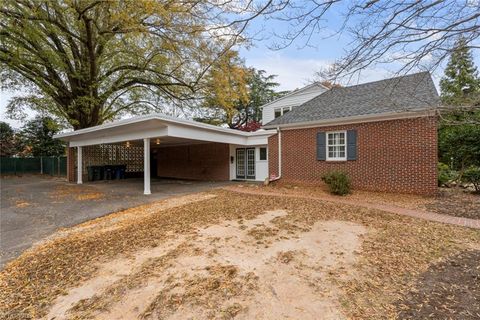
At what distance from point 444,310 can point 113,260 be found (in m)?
4.05

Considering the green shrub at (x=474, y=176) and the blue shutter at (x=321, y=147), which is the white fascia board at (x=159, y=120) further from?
the green shrub at (x=474, y=176)

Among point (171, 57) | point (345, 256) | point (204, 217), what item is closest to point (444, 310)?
point (345, 256)

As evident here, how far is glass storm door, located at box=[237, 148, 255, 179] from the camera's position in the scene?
14241mm

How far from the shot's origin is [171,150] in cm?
1791

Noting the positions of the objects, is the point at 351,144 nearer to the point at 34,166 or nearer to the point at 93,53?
the point at 93,53

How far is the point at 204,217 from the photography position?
5879 millimetres

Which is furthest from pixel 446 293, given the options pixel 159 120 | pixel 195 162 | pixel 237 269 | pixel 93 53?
pixel 93 53

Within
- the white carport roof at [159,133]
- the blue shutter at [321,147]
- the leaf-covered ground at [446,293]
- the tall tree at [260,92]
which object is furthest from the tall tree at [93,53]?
the tall tree at [260,92]

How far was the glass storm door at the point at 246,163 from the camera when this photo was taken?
14.2 meters

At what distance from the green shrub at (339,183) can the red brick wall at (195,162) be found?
705cm

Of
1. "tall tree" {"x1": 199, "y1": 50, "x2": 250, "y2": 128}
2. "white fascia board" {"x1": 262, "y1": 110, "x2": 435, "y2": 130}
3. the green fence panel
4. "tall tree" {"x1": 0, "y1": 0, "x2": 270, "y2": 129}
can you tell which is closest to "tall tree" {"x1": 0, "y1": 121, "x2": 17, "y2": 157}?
the green fence panel

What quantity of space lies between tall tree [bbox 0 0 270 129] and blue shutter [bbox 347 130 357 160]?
19.3 ft

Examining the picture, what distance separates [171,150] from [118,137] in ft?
20.9

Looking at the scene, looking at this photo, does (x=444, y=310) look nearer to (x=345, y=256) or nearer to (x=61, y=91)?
(x=345, y=256)
